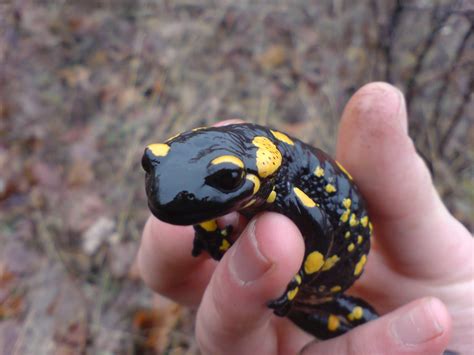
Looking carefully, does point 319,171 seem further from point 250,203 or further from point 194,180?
point 194,180

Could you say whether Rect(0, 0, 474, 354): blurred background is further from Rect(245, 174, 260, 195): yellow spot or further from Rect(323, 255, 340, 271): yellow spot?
Rect(245, 174, 260, 195): yellow spot

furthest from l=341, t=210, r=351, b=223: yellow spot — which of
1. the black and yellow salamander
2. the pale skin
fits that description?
the pale skin

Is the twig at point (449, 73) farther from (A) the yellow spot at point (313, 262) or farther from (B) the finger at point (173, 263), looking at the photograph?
(B) the finger at point (173, 263)

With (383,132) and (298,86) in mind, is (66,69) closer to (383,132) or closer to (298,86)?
(298,86)

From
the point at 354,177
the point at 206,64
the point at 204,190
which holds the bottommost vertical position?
the point at 206,64

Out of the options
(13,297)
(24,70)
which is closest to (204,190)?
(13,297)

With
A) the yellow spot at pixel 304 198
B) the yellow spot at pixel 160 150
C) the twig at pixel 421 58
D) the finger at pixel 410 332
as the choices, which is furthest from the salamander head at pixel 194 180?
the twig at pixel 421 58
